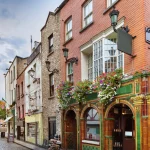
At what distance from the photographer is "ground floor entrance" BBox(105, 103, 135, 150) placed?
37.2ft

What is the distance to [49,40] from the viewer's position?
20078 millimetres

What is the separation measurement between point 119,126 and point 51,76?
875 cm

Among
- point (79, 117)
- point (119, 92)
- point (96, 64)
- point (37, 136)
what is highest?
point (96, 64)

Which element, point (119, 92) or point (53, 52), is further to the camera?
point (53, 52)

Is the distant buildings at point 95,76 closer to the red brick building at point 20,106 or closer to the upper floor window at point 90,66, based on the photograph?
the upper floor window at point 90,66

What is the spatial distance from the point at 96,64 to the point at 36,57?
11423 millimetres

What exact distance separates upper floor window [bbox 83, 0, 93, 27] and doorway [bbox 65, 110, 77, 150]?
540 centimetres

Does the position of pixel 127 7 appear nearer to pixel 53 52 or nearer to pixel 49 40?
pixel 53 52

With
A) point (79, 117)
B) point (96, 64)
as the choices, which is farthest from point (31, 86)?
point (96, 64)

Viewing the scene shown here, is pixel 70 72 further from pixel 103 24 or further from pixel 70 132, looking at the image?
pixel 103 24

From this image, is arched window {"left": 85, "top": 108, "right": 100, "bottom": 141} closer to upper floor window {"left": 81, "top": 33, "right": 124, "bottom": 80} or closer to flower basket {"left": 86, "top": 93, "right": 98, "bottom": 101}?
flower basket {"left": 86, "top": 93, "right": 98, "bottom": 101}

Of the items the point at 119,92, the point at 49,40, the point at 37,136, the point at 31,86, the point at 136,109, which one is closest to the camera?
the point at 136,109

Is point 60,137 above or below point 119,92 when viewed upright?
below

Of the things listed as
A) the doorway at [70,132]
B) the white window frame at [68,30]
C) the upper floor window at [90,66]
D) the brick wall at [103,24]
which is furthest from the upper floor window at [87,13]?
the doorway at [70,132]
